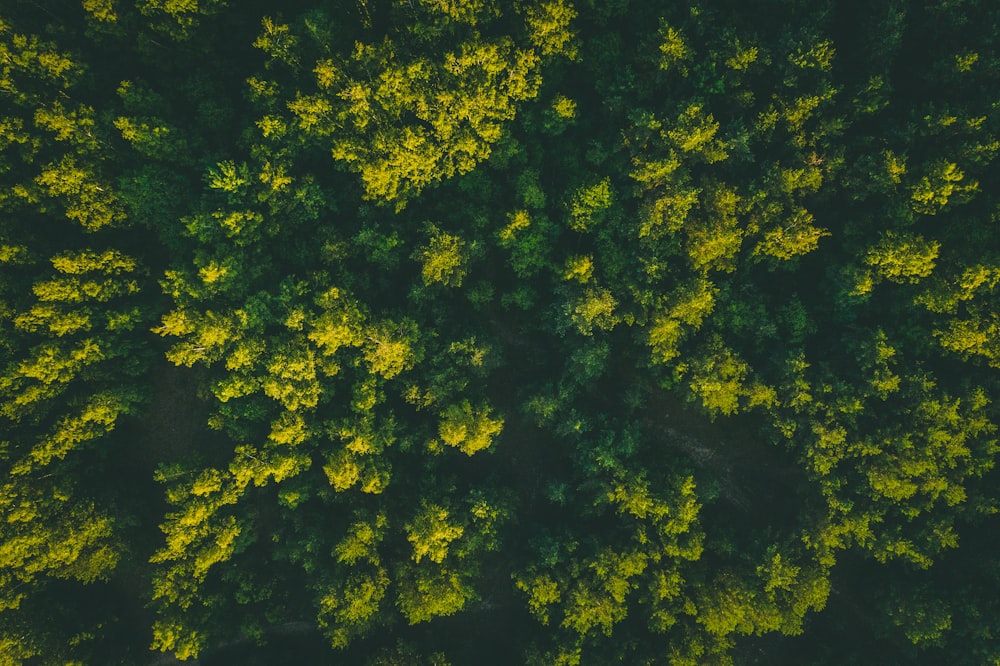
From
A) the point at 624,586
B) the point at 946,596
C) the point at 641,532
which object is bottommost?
the point at 946,596

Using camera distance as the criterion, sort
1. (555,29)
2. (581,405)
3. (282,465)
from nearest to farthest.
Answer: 1. (555,29)
2. (282,465)
3. (581,405)

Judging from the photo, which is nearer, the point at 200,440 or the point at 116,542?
the point at 116,542

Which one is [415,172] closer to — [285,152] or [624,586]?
[285,152]

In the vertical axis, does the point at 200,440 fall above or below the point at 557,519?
above

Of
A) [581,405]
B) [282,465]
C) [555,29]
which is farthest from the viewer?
[581,405]

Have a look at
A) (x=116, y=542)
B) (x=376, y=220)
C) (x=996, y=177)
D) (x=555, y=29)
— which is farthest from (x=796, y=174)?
(x=116, y=542)

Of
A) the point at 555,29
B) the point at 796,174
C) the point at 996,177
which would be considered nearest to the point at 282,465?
the point at 555,29

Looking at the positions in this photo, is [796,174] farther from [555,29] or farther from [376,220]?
[376,220]
